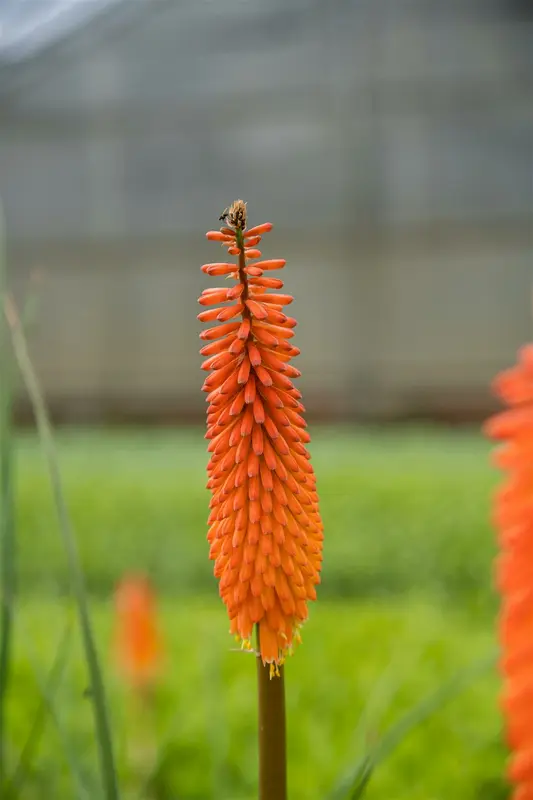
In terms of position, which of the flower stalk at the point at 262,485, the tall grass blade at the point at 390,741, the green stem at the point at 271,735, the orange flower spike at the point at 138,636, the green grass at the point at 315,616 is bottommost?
the green grass at the point at 315,616

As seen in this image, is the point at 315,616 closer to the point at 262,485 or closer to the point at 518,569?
the point at 518,569

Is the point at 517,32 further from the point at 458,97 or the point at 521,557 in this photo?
the point at 521,557

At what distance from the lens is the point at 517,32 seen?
487 centimetres

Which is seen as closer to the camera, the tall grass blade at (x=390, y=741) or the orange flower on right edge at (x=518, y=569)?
the tall grass blade at (x=390, y=741)

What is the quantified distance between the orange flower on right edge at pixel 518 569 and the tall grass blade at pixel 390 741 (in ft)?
0.12

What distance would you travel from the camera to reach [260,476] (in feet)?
0.89

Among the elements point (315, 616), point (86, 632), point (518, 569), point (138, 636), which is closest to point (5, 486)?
point (86, 632)

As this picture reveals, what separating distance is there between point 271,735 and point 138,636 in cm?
81

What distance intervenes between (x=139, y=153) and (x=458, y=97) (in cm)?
158

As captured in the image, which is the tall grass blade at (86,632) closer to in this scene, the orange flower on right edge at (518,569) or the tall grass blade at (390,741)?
the tall grass blade at (390,741)

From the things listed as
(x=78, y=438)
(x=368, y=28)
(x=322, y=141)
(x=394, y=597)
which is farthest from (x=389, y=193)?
(x=394, y=597)

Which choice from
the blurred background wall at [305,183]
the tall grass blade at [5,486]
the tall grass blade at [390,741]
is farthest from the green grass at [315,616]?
the blurred background wall at [305,183]

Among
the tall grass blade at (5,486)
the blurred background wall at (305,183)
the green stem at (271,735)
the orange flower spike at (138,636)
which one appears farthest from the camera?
the blurred background wall at (305,183)

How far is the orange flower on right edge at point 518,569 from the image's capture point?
473mm
